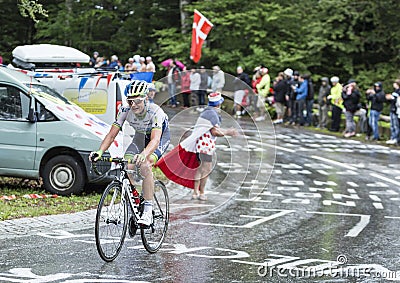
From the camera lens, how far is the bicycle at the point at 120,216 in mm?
8977

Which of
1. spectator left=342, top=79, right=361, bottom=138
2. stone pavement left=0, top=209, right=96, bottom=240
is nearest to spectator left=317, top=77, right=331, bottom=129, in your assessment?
spectator left=342, top=79, right=361, bottom=138

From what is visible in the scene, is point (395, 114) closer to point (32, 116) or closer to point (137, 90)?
point (32, 116)

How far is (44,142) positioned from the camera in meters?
14.4

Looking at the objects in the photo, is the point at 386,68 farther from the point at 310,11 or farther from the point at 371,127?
the point at 371,127

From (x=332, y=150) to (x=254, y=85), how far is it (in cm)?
817

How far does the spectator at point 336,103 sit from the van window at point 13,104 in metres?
15.4

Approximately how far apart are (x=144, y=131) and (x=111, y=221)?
3.90ft

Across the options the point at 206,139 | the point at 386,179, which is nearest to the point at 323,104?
the point at 386,179

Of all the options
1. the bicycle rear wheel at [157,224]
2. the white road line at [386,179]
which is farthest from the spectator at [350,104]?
the bicycle rear wheel at [157,224]

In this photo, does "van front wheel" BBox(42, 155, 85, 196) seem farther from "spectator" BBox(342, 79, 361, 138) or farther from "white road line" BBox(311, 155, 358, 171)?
"spectator" BBox(342, 79, 361, 138)

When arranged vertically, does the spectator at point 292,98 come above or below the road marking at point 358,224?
above

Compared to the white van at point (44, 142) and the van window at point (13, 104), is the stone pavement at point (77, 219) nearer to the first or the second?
the white van at point (44, 142)

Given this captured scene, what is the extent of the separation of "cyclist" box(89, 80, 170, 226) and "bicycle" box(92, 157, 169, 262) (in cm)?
9

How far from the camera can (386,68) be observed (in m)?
37.5
